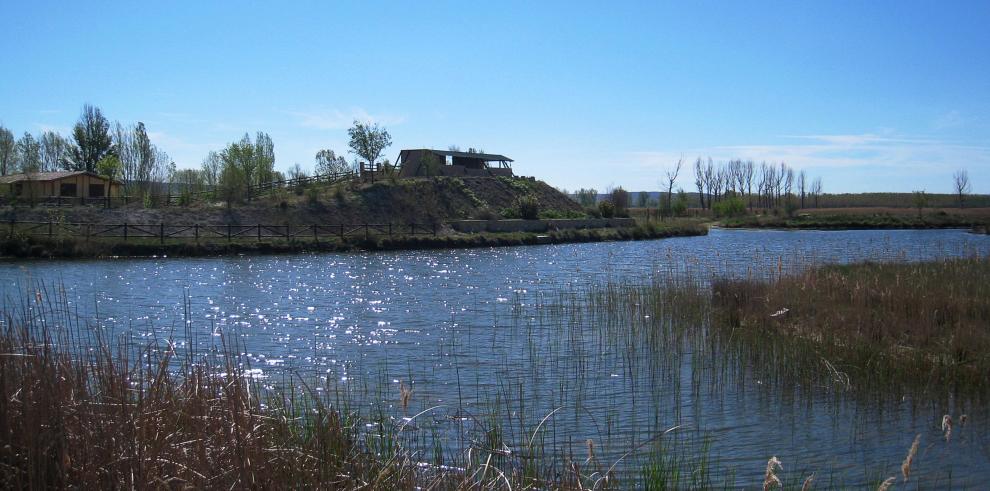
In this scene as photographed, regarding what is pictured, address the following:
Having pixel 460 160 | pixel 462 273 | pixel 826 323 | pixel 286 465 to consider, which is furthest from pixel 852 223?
pixel 286 465

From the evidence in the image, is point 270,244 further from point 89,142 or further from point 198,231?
point 89,142

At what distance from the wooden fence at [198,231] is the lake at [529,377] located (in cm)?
1523

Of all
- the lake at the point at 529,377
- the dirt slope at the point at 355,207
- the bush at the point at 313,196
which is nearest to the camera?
the lake at the point at 529,377

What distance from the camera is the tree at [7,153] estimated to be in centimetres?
7575

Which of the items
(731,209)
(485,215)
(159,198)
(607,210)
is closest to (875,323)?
(485,215)

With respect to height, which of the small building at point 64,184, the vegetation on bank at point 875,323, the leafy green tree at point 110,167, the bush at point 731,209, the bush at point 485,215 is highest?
the leafy green tree at point 110,167

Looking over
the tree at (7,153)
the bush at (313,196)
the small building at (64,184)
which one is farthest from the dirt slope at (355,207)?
the tree at (7,153)

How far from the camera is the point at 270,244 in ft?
138

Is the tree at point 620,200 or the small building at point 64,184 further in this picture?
the tree at point 620,200

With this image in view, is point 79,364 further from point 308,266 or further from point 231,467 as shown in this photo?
point 308,266

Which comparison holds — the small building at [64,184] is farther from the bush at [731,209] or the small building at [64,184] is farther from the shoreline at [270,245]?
the bush at [731,209]

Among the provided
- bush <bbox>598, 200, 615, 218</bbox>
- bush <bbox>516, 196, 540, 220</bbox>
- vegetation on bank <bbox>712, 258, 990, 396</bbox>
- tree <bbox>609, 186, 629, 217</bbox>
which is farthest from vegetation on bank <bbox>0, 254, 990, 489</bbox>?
tree <bbox>609, 186, 629, 217</bbox>

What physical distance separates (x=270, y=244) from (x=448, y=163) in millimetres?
39463

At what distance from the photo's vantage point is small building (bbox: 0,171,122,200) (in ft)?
178
